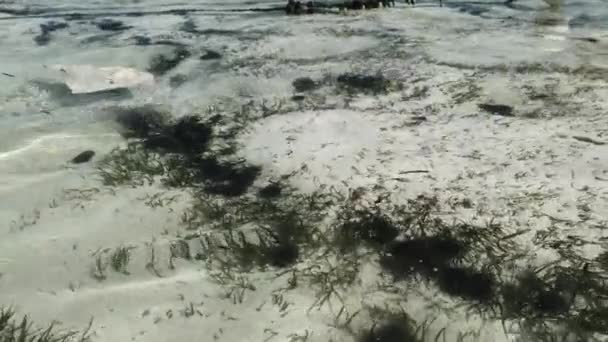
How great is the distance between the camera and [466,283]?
8.74ft

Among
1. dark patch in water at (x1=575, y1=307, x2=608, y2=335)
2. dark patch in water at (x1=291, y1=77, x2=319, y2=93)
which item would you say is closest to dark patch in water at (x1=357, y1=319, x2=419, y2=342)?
dark patch in water at (x1=575, y1=307, x2=608, y2=335)

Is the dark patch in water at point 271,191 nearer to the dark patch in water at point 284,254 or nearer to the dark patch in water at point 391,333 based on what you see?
the dark patch in water at point 284,254

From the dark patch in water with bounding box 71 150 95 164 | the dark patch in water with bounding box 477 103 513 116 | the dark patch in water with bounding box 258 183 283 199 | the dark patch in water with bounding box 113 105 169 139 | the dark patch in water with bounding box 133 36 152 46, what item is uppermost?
the dark patch in water with bounding box 133 36 152 46

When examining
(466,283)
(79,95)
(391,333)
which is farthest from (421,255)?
(79,95)

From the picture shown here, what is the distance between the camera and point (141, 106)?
4.86 meters

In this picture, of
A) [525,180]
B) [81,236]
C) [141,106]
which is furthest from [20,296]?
[525,180]

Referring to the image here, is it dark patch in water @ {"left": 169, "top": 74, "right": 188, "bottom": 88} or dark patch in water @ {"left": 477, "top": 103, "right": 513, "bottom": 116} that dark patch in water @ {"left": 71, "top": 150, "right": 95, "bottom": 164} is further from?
dark patch in water @ {"left": 477, "top": 103, "right": 513, "bottom": 116}

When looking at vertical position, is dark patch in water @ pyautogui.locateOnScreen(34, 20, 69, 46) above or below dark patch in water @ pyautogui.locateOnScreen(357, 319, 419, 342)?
above

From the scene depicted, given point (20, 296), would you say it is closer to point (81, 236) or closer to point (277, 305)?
point (81, 236)

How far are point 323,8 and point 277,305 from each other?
20.0 feet

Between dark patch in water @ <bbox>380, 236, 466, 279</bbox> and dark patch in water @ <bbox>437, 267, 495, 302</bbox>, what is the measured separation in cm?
6

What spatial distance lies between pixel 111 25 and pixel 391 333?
6.65m

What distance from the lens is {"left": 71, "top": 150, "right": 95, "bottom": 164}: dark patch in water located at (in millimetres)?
3977

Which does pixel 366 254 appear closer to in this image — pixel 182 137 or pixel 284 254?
pixel 284 254
